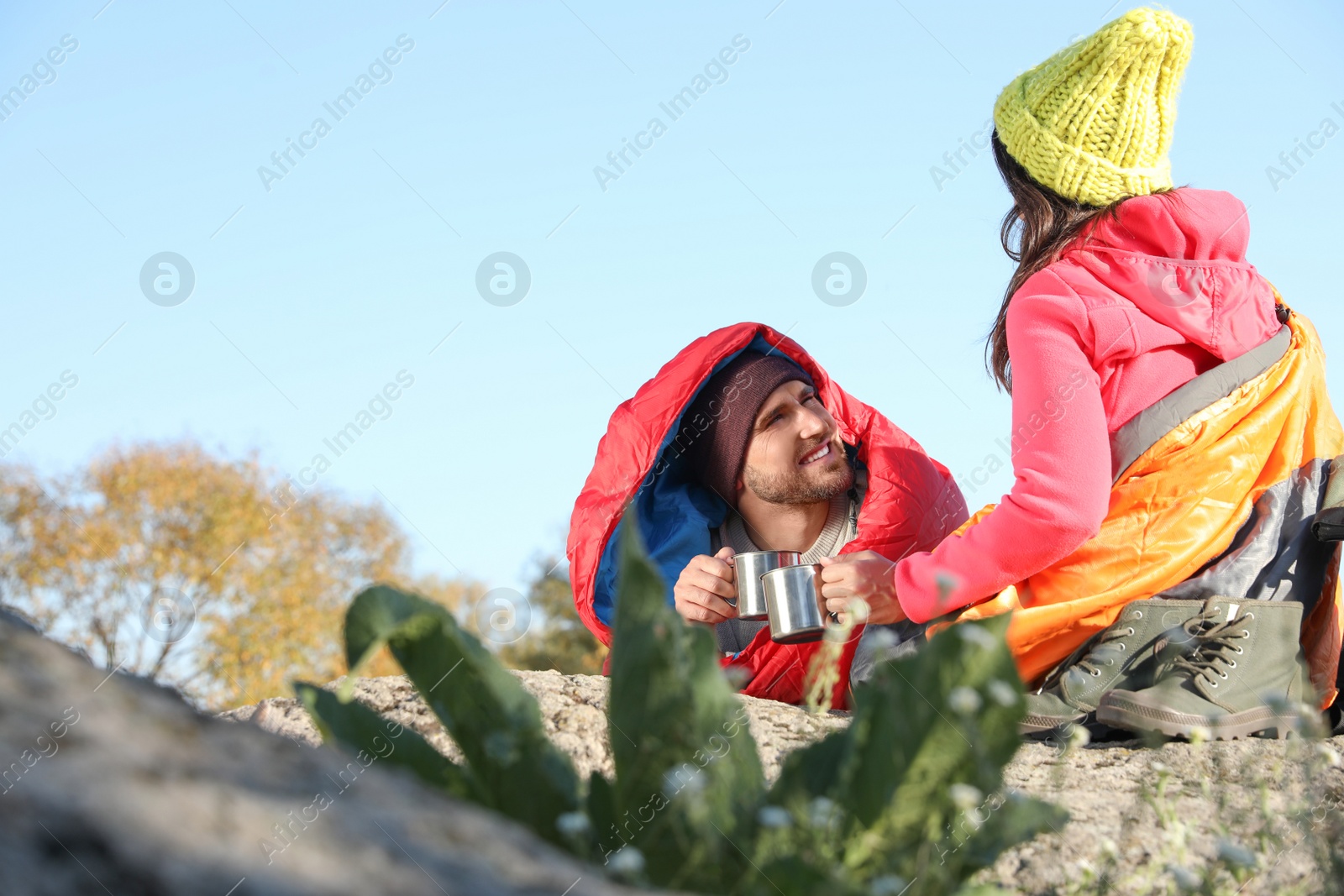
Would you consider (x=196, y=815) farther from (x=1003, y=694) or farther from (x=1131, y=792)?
(x=1131, y=792)

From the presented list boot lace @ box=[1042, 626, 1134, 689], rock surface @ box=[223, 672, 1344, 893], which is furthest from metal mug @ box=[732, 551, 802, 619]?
boot lace @ box=[1042, 626, 1134, 689]

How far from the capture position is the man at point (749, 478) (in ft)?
15.1

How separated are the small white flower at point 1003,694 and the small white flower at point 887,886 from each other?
0.80 feet

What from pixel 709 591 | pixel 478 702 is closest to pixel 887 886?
pixel 478 702

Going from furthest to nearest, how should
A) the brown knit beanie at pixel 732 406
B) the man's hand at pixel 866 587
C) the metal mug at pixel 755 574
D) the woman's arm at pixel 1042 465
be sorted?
the brown knit beanie at pixel 732 406
the metal mug at pixel 755 574
the man's hand at pixel 866 587
the woman's arm at pixel 1042 465

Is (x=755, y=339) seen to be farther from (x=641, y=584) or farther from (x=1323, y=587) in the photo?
(x=641, y=584)

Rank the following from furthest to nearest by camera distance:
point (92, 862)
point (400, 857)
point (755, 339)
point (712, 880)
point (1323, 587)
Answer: point (755, 339), point (1323, 587), point (712, 880), point (400, 857), point (92, 862)

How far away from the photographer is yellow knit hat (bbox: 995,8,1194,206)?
10.3ft

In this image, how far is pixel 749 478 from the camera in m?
5.06

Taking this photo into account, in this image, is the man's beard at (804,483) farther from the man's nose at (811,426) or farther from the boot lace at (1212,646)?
the boot lace at (1212,646)

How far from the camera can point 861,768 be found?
1.45 metres

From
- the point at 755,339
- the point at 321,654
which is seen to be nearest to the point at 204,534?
the point at 321,654

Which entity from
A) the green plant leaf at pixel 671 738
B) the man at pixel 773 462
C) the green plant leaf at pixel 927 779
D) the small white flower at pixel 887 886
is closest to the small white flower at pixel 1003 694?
the green plant leaf at pixel 927 779

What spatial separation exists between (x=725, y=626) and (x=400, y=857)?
3.84 m
